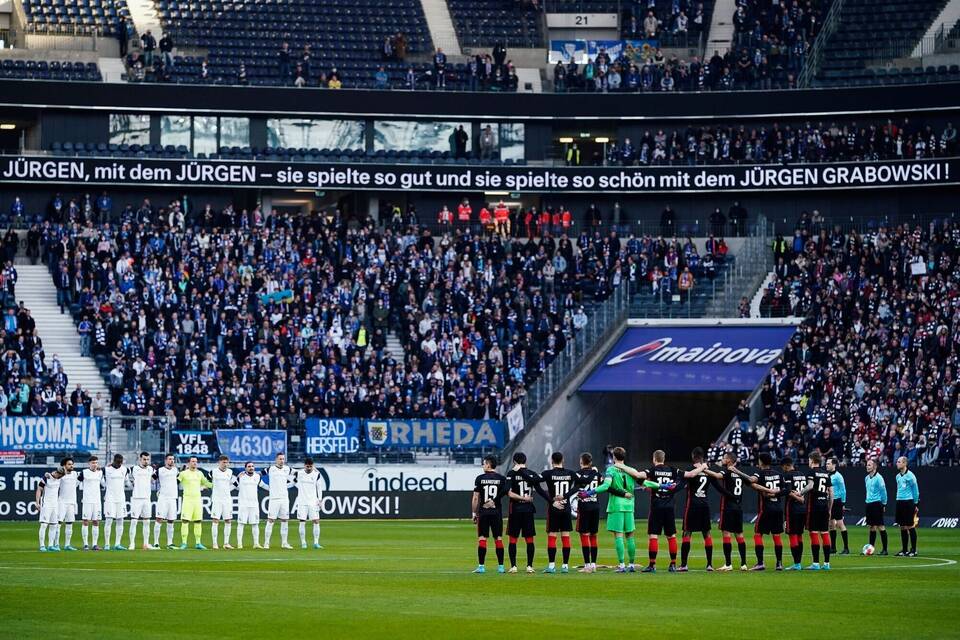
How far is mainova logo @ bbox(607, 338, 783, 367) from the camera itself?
2210 inches

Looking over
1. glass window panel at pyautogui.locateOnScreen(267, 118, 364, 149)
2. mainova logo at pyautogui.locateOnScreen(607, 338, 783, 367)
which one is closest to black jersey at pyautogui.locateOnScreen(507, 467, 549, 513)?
mainova logo at pyautogui.locateOnScreen(607, 338, 783, 367)

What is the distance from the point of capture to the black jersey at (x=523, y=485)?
26.5 metres

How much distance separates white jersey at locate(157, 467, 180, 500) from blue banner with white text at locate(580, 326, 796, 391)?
2264cm

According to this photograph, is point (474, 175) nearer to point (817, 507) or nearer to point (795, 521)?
point (817, 507)

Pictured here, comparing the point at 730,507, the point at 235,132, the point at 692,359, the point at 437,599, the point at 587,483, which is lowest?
the point at 437,599

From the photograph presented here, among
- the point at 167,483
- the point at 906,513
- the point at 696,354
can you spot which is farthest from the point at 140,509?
the point at 696,354

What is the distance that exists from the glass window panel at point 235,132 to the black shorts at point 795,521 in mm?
42746

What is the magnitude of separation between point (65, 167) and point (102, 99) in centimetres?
354

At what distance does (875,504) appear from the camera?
1326 inches

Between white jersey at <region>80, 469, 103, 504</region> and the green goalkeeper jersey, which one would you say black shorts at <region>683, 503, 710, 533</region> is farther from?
white jersey at <region>80, 469, 103, 504</region>

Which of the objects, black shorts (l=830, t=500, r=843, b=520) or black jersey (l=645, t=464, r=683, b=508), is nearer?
black jersey (l=645, t=464, r=683, b=508)

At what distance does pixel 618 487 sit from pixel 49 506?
13910 mm

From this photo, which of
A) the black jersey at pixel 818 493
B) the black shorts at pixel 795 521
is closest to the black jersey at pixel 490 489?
the black shorts at pixel 795 521

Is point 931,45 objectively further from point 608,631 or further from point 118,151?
point 608,631
